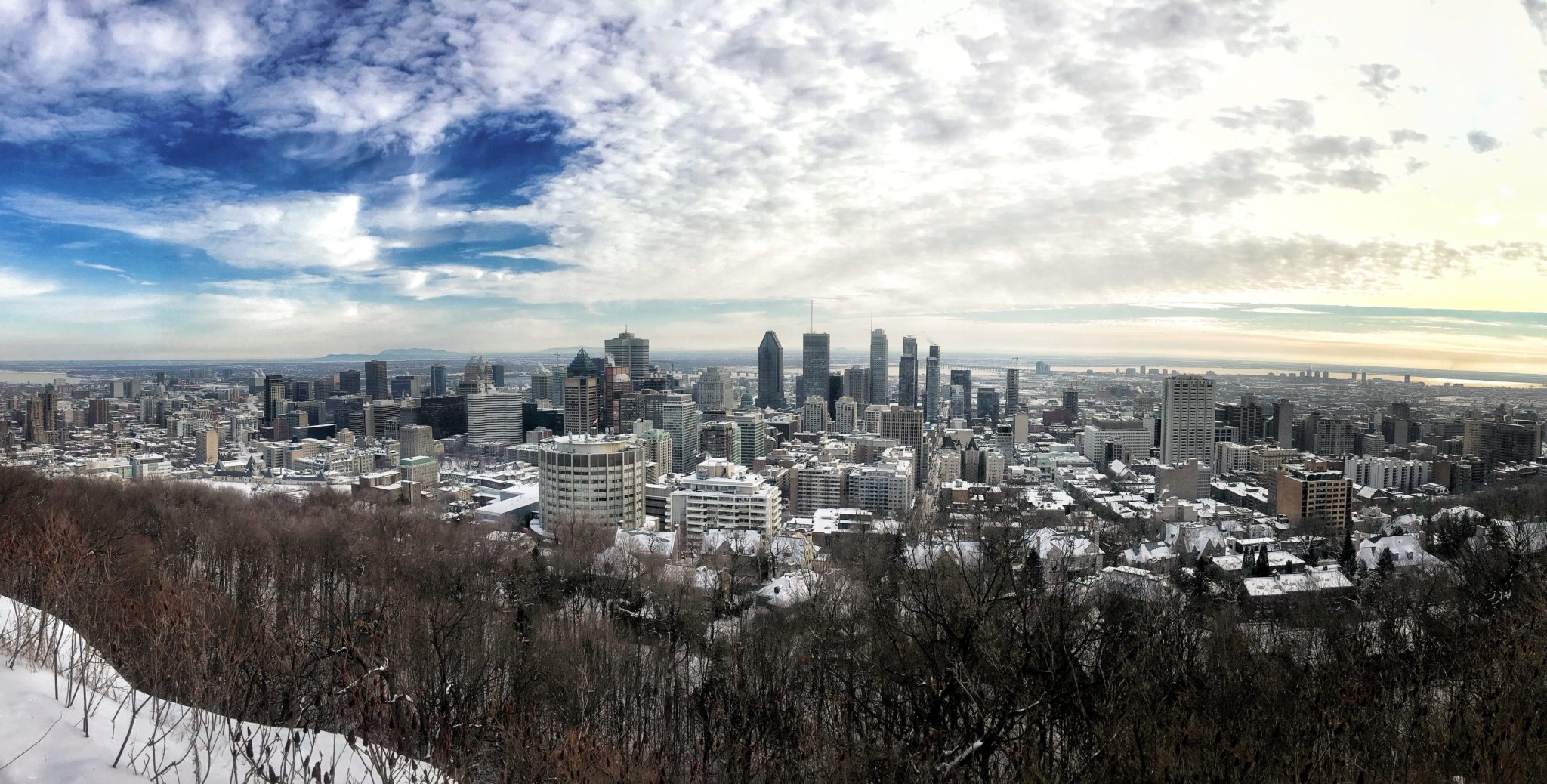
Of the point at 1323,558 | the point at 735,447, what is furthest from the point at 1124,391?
the point at 1323,558

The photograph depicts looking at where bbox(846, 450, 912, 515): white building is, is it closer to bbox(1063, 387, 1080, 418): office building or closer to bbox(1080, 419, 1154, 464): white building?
bbox(1080, 419, 1154, 464): white building

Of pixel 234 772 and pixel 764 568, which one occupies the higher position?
pixel 234 772

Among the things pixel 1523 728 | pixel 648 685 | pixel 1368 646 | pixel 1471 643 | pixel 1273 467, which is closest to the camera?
pixel 1523 728

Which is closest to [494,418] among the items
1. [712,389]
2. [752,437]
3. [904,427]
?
[752,437]

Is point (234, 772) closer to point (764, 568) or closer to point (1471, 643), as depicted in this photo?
point (1471, 643)

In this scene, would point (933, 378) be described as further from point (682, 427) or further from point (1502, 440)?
point (1502, 440)

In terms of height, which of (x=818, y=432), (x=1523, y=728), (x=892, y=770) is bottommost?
(x=818, y=432)
